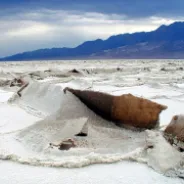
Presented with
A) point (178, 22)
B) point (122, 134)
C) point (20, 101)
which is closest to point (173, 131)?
point (122, 134)

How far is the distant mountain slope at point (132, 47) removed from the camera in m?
132

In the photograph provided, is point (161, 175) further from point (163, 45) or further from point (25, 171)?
point (163, 45)

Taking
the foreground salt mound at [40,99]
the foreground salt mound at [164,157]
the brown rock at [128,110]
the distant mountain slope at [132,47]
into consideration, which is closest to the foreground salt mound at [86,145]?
the foreground salt mound at [164,157]

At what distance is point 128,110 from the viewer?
4.56 metres

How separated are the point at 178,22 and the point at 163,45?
156 ft

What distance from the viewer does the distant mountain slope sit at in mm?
132125

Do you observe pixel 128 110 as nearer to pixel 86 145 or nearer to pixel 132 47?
pixel 86 145

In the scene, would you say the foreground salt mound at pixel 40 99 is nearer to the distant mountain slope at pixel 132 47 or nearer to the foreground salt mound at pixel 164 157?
the foreground salt mound at pixel 164 157

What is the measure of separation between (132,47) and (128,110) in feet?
473

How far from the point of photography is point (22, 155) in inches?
141

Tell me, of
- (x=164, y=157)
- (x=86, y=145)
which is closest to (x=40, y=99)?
(x=86, y=145)

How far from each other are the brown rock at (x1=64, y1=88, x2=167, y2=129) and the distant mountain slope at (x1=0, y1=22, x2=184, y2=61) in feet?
379

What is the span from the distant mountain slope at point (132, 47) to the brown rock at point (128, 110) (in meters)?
116

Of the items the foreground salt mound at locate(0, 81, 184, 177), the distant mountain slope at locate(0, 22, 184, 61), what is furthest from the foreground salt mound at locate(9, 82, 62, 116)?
the distant mountain slope at locate(0, 22, 184, 61)
